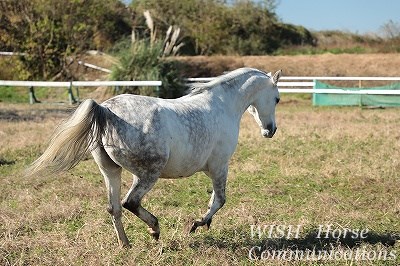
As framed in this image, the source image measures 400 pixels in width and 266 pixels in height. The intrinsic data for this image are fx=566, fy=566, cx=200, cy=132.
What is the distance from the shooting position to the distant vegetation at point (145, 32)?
81.4 feet

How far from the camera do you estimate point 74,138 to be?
4965 millimetres

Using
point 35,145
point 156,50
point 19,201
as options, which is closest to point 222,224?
point 19,201

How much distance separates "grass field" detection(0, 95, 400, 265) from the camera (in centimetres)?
525

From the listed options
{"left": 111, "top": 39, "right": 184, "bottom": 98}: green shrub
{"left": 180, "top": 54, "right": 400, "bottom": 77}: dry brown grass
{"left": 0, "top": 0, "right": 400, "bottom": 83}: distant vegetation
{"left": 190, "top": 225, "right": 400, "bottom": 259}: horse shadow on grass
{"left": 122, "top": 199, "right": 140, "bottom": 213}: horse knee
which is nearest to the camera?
{"left": 122, "top": 199, "right": 140, "bottom": 213}: horse knee

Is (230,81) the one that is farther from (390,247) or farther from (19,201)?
(19,201)

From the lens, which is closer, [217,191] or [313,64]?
[217,191]

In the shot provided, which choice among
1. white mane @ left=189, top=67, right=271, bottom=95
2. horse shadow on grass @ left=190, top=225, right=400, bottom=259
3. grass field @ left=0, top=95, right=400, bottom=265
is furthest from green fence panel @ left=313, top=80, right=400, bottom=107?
horse shadow on grass @ left=190, top=225, right=400, bottom=259

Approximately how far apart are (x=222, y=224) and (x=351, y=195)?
2.41m

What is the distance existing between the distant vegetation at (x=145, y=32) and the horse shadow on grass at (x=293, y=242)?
18.2 meters

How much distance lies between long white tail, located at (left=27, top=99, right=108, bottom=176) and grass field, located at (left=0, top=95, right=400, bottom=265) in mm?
285

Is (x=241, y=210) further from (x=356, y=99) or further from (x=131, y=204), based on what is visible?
(x=356, y=99)

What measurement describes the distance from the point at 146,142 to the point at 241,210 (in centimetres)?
218

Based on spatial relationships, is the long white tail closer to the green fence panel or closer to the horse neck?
the horse neck

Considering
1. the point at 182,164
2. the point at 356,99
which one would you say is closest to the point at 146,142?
the point at 182,164
